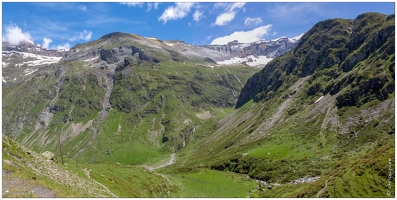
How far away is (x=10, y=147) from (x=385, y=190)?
7531cm

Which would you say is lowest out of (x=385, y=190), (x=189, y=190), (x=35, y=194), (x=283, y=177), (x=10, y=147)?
(x=283, y=177)

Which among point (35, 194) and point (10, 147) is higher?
point (10, 147)

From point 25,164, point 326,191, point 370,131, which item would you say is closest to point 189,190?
point 326,191

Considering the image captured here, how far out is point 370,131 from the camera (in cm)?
19962

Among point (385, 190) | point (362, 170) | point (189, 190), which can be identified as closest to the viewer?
point (385, 190)

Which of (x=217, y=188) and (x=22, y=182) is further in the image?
(x=217, y=188)

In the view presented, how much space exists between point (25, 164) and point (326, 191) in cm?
6643

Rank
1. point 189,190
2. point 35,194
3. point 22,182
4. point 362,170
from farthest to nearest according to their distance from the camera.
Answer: point 189,190
point 362,170
point 22,182
point 35,194

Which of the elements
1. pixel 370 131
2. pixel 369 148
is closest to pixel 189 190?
pixel 369 148

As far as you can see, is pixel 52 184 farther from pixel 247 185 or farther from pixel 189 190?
pixel 247 185

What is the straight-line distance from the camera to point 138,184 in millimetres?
93000

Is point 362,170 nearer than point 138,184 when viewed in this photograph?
Yes

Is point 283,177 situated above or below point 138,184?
below

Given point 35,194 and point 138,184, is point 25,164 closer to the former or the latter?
point 35,194
